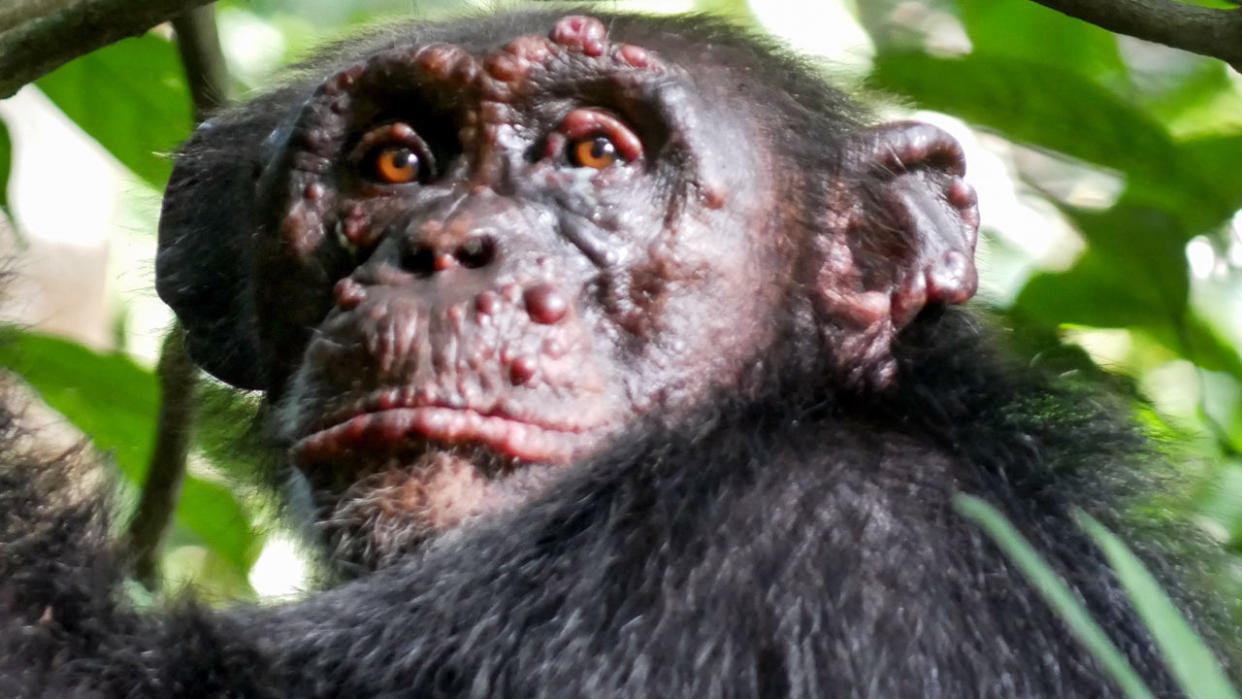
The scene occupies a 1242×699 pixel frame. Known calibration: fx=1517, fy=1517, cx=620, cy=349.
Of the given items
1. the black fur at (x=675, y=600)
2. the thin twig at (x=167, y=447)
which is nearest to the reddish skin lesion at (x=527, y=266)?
the black fur at (x=675, y=600)

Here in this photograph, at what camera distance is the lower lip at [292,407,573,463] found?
2.29 meters

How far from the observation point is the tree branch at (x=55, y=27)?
2166 millimetres

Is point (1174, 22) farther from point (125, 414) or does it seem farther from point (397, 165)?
point (125, 414)

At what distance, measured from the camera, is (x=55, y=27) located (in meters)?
2.18

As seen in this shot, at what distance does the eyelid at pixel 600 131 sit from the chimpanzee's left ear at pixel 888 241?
0.41 meters

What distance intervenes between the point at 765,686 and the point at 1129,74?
1.96m

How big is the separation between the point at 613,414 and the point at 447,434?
0.30 m

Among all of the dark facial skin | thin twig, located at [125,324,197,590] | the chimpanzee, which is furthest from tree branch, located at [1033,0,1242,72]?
thin twig, located at [125,324,197,590]

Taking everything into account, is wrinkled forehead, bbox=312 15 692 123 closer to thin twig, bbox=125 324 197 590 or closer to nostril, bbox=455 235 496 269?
nostril, bbox=455 235 496 269

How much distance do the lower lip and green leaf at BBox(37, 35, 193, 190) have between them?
1.36 metres

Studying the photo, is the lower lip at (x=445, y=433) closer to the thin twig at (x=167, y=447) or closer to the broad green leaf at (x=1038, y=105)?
the thin twig at (x=167, y=447)

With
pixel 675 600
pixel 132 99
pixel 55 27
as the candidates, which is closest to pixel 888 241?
pixel 675 600

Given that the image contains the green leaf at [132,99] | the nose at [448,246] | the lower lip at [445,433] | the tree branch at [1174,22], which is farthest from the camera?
the green leaf at [132,99]

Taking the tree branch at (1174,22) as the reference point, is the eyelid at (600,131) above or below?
below
